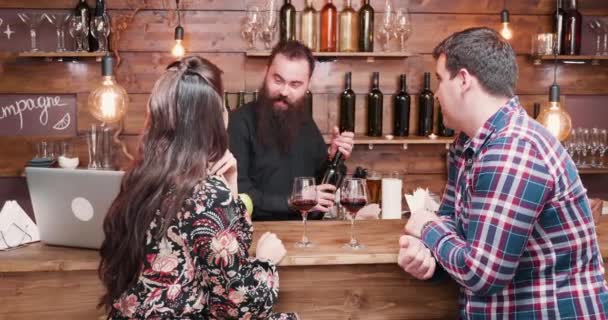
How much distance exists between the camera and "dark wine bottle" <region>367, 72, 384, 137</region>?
4219 millimetres

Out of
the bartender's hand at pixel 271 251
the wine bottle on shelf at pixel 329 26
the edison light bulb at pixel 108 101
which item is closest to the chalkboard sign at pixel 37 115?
the edison light bulb at pixel 108 101

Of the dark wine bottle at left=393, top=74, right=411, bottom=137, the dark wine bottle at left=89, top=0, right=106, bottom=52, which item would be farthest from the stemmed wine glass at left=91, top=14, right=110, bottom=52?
the dark wine bottle at left=393, top=74, right=411, bottom=137

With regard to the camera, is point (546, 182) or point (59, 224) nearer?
point (546, 182)

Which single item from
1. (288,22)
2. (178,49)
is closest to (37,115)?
(178,49)

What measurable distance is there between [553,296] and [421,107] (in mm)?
2757

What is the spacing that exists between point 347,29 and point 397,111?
0.60 metres

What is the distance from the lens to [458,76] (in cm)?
Result: 169

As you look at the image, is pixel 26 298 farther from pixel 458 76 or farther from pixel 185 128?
pixel 458 76

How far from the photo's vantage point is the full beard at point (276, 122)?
319cm

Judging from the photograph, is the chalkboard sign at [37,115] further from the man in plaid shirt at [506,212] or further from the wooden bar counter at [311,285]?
the man in plaid shirt at [506,212]

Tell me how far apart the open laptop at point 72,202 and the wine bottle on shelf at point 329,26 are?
7.71 feet

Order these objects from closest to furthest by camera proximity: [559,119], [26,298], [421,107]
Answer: [26,298]
[559,119]
[421,107]

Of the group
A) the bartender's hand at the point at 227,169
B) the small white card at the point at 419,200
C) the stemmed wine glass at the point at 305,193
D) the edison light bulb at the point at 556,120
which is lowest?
the small white card at the point at 419,200

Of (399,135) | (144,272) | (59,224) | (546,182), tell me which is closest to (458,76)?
(546,182)
